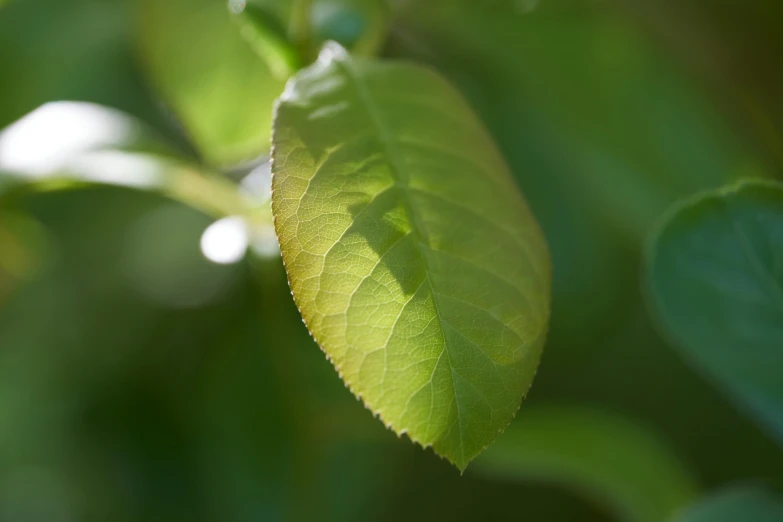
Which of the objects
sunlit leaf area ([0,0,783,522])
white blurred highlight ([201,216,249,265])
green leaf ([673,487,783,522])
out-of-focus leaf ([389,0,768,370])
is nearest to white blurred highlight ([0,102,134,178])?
sunlit leaf area ([0,0,783,522])

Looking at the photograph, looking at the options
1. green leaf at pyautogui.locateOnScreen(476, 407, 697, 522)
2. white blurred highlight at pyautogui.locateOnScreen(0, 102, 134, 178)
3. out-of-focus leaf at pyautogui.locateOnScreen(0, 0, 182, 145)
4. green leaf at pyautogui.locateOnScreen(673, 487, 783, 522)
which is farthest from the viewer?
out-of-focus leaf at pyautogui.locateOnScreen(0, 0, 182, 145)

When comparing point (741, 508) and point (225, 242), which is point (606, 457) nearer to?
point (741, 508)

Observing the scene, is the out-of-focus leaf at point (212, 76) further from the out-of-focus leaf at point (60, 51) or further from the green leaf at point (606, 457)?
the green leaf at point (606, 457)

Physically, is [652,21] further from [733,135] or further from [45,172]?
[45,172]

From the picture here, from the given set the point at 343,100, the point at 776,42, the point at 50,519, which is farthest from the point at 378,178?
the point at 50,519

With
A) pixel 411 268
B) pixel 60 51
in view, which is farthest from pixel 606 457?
pixel 60 51

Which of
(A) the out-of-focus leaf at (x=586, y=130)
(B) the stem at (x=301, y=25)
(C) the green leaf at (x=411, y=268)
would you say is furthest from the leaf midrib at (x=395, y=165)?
(A) the out-of-focus leaf at (x=586, y=130)

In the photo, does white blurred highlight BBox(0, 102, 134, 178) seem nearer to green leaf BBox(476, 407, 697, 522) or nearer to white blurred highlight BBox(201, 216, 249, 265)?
white blurred highlight BBox(201, 216, 249, 265)
